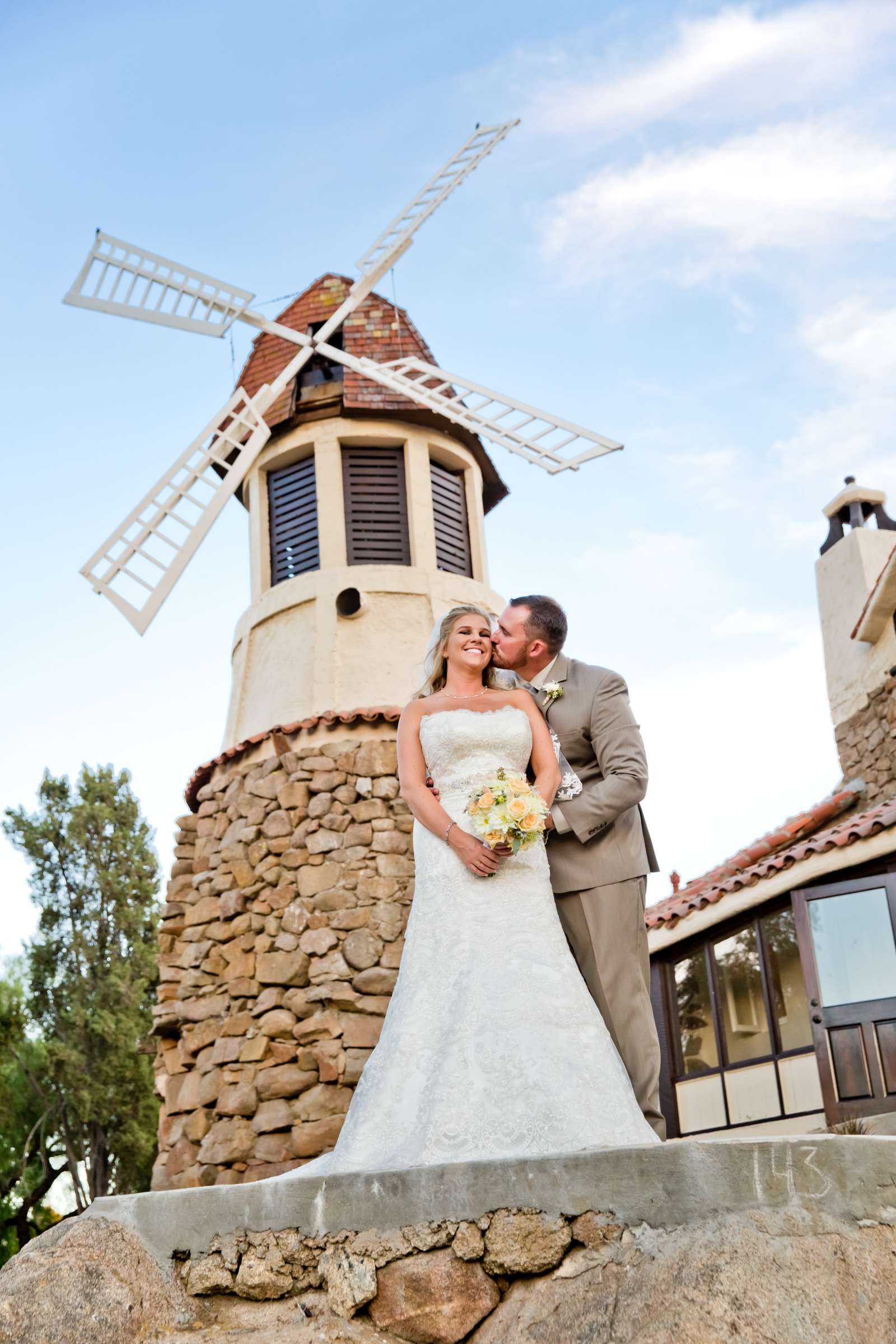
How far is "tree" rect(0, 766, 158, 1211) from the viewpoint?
19422 millimetres

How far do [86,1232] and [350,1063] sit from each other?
6.72 m

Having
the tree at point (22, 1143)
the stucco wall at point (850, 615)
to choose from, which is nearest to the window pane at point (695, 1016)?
the stucco wall at point (850, 615)

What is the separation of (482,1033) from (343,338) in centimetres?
1184

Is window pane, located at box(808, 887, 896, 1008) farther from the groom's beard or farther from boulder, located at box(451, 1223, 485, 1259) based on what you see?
boulder, located at box(451, 1223, 485, 1259)

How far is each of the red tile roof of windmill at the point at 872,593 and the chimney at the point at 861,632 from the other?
12 mm

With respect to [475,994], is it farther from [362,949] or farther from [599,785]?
[362,949]

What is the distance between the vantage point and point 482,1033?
353 centimetres

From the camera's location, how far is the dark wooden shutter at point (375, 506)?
12.9m

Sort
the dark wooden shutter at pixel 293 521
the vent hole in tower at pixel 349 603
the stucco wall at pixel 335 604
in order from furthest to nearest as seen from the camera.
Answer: the dark wooden shutter at pixel 293 521 → the vent hole in tower at pixel 349 603 → the stucco wall at pixel 335 604

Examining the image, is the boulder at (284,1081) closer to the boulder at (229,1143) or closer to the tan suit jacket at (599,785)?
the boulder at (229,1143)

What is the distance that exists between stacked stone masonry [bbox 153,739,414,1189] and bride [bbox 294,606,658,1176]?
242 inches

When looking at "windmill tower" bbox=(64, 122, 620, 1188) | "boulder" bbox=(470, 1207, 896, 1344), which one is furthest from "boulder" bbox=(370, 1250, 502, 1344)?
"windmill tower" bbox=(64, 122, 620, 1188)

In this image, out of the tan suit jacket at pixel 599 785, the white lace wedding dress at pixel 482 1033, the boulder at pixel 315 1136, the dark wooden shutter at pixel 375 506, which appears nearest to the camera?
the white lace wedding dress at pixel 482 1033

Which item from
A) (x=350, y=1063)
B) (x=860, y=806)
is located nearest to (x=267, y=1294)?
(x=350, y=1063)
